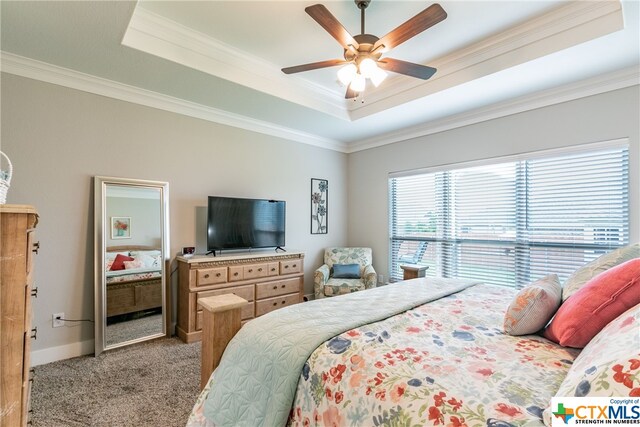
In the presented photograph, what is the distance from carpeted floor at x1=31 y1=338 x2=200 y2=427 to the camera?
6.22 feet

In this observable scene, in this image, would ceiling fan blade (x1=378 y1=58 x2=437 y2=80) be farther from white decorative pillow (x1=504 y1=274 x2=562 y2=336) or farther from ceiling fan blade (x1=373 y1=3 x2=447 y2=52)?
→ white decorative pillow (x1=504 y1=274 x2=562 y2=336)

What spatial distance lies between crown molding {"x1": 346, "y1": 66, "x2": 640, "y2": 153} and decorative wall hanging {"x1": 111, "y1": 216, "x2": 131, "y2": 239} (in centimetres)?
353

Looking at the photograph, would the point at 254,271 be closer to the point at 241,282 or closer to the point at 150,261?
the point at 241,282

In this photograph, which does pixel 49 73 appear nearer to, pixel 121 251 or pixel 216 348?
pixel 121 251

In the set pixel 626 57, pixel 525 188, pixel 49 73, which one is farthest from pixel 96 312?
pixel 626 57

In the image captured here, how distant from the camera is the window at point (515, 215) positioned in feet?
9.43

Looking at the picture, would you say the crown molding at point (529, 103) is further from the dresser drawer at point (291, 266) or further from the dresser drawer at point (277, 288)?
the dresser drawer at point (277, 288)

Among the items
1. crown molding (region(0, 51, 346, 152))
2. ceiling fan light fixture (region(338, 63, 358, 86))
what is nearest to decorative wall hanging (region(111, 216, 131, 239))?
crown molding (region(0, 51, 346, 152))

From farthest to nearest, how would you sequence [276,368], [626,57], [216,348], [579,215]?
[579,215], [626,57], [216,348], [276,368]

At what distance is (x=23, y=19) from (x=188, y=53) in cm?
105

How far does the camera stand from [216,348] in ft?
5.28

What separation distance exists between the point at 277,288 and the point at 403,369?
2826 mm

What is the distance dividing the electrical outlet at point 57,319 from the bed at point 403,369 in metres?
2.05

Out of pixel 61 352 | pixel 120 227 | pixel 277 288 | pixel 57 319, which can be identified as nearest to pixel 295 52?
pixel 120 227
